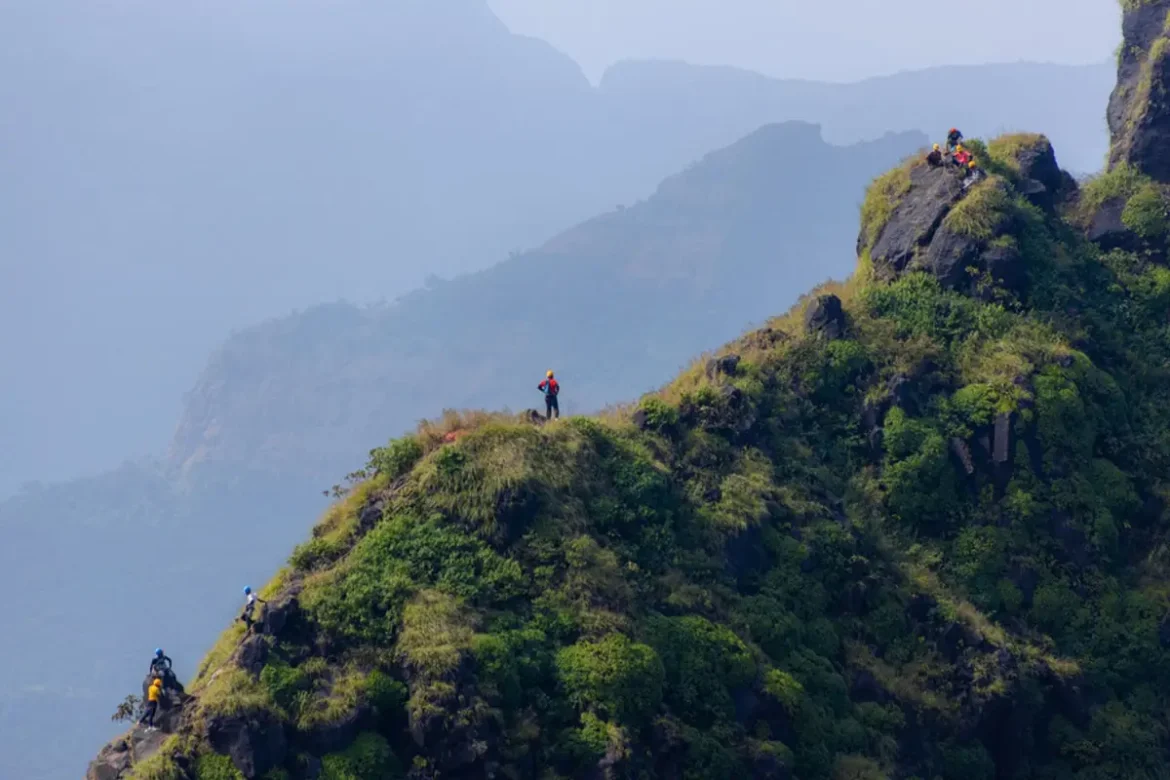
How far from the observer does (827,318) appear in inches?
958

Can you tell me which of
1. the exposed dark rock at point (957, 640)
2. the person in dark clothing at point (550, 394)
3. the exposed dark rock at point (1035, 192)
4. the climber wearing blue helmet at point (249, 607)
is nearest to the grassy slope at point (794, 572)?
the exposed dark rock at point (957, 640)

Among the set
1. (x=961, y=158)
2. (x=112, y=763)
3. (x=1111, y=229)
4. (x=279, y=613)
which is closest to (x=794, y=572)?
(x=279, y=613)

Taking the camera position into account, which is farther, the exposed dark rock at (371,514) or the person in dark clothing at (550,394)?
the person in dark clothing at (550,394)

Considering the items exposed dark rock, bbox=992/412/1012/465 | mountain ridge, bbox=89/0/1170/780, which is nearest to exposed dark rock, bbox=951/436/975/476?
mountain ridge, bbox=89/0/1170/780

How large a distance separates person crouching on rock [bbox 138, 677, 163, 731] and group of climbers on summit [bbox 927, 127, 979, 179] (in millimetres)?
22180

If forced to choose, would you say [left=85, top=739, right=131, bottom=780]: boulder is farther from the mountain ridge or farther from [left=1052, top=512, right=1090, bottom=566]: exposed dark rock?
[left=1052, top=512, right=1090, bottom=566]: exposed dark rock

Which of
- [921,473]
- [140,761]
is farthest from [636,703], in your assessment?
[921,473]

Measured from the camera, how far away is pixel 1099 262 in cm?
2711

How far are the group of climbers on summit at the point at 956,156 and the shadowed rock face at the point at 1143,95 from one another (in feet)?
17.6

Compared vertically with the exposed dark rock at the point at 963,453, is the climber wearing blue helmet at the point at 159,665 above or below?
below

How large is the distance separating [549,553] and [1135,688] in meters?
11.2

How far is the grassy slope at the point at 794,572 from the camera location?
14773 mm

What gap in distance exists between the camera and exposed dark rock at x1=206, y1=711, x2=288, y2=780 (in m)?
13.3

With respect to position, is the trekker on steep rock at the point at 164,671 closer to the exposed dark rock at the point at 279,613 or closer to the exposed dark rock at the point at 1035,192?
the exposed dark rock at the point at 279,613
